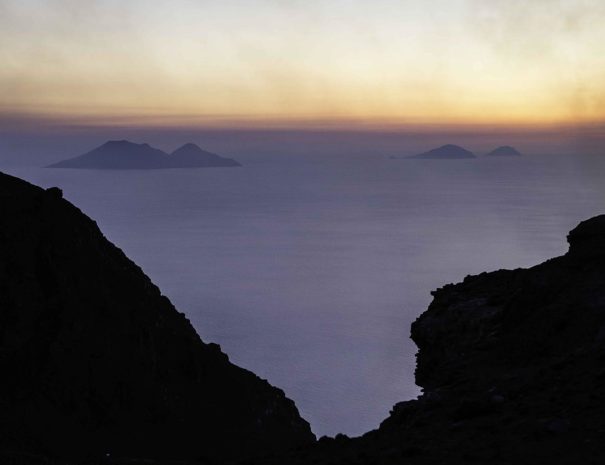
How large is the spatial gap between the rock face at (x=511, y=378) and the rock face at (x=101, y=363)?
1972cm

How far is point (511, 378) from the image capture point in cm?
2003

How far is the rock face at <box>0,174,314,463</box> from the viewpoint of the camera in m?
46.0

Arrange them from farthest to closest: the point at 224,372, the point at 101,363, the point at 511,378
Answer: the point at 224,372, the point at 101,363, the point at 511,378

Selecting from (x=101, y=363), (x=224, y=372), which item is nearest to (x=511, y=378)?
(x=101, y=363)

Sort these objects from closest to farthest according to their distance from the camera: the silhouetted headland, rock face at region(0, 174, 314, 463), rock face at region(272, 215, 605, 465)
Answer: rock face at region(272, 215, 605, 465) → the silhouetted headland → rock face at region(0, 174, 314, 463)

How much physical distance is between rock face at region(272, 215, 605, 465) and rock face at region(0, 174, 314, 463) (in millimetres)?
19719

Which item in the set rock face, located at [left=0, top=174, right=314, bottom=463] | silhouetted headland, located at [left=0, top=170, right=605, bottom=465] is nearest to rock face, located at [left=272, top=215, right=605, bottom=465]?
silhouetted headland, located at [left=0, top=170, right=605, bottom=465]

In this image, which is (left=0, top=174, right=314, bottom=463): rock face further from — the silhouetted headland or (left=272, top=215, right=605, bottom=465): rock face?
(left=272, top=215, right=605, bottom=465): rock face

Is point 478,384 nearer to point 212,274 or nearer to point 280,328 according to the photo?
point 280,328

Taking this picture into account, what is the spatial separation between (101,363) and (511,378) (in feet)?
116

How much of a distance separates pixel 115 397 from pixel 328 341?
78175 mm

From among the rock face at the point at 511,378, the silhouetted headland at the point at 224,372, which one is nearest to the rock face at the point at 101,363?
the silhouetted headland at the point at 224,372

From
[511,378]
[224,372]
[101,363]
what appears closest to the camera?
[511,378]

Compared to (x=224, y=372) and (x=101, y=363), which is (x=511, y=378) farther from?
(x=224, y=372)
